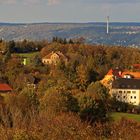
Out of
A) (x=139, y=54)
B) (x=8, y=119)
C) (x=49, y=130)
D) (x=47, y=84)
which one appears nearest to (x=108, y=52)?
(x=139, y=54)

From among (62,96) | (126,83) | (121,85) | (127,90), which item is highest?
(62,96)

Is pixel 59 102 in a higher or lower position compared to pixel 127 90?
higher

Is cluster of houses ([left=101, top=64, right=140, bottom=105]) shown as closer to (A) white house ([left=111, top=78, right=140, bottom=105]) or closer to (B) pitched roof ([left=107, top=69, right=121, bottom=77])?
(A) white house ([left=111, top=78, right=140, bottom=105])

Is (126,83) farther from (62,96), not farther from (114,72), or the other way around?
(62,96)

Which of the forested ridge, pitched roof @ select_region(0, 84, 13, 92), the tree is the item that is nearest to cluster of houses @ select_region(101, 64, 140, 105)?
the forested ridge

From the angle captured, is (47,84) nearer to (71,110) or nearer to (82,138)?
(71,110)

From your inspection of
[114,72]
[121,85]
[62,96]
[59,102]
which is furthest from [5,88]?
[59,102]
